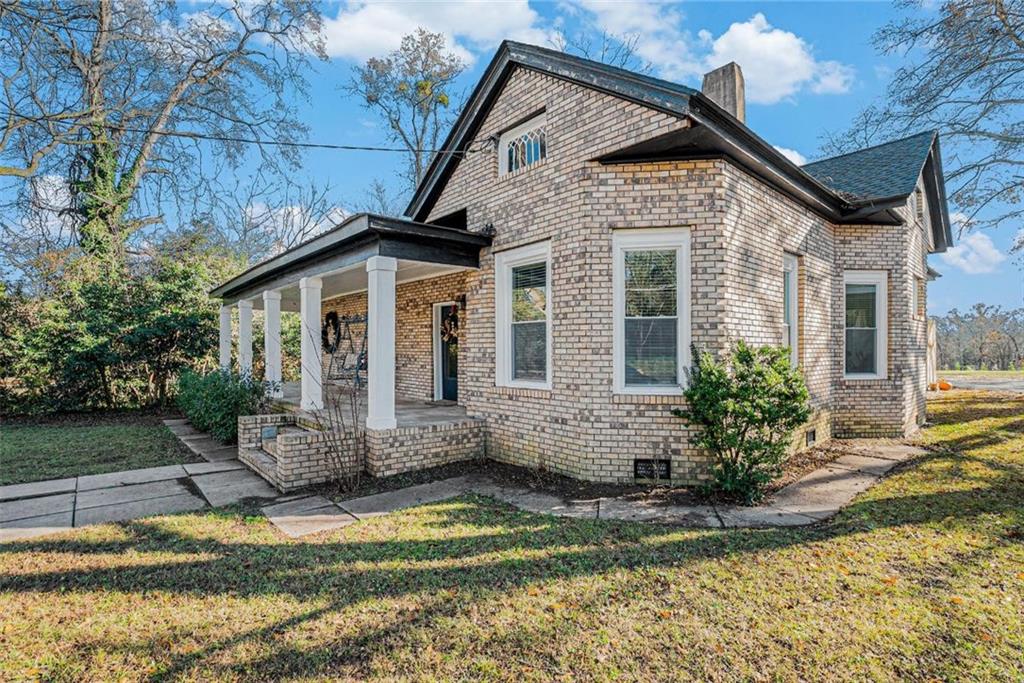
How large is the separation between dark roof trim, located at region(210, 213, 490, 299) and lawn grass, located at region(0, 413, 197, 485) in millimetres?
3782

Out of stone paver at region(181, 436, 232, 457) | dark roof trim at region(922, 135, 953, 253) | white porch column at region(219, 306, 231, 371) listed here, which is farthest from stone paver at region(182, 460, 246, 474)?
dark roof trim at region(922, 135, 953, 253)

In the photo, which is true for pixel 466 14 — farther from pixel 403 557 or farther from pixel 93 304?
pixel 93 304

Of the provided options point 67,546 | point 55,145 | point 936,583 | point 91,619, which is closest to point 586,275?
point 936,583

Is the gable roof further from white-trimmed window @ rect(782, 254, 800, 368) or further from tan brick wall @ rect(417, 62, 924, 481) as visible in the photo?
white-trimmed window @ rect(782, 254, 800, 368)

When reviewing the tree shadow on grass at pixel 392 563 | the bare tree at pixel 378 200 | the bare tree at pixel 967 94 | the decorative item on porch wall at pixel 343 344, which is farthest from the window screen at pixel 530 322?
the bare tree at pixel 378 200

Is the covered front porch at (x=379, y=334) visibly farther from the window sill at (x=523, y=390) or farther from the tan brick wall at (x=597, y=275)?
the window sill at (x=523, y=390)

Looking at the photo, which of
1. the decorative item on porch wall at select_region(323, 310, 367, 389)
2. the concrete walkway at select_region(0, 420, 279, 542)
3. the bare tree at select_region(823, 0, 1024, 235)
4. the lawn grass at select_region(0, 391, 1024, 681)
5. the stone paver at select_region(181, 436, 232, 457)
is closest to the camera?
the lawn grass at select_region(0, 391, 1024, 681)

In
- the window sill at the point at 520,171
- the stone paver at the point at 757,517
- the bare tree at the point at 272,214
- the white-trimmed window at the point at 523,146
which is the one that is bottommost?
the stone paver at the point at 757,517

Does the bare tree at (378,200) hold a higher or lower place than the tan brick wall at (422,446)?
higher

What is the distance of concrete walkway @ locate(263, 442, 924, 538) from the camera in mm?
4766

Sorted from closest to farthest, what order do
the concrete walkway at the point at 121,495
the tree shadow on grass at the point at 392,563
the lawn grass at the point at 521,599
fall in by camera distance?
the lawn grass at the point at 521,599 → the tree shadow on grass at the point at 392,563 → the concrete walkway at the point at 121,495

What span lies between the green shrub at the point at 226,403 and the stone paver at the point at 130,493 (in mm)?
2378

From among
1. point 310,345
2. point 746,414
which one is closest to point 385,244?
point 310,345

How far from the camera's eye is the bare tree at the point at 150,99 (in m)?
12.5
